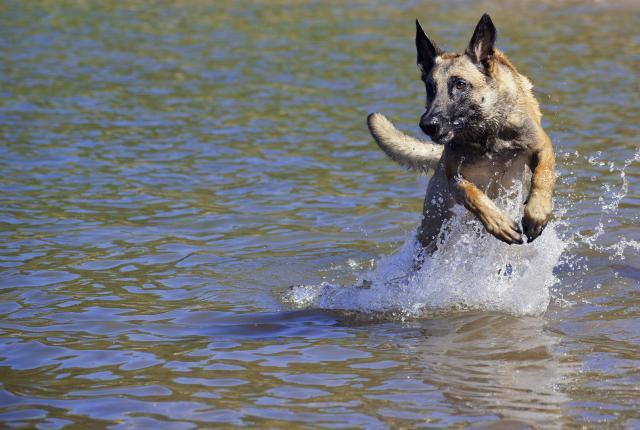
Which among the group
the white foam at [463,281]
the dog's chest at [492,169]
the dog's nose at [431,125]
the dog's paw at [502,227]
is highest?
the dog's nose at [431,125]

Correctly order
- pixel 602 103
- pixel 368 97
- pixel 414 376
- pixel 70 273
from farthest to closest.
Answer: pixel 368 97 → pixel 602 103 → pixel 70 273 → pixel 414 376

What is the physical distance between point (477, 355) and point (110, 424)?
7.63 feet

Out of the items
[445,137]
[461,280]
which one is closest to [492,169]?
[445,137]

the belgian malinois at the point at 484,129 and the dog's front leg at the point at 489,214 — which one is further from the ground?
the belgian malinois at the point at 484,129

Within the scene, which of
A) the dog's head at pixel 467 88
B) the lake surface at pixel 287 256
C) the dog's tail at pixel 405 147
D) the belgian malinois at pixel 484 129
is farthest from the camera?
the dog's tail at pixel 405 147

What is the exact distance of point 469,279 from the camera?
25.4 feet

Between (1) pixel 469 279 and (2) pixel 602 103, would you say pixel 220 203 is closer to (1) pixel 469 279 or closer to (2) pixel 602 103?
(1) pixel 469 279

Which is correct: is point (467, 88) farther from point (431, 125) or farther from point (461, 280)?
point (461, 280)

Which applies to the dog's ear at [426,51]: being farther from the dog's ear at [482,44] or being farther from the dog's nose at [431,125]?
the dog's nose at [431,125]

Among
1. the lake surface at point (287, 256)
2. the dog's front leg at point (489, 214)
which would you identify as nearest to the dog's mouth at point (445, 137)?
the dog's front leg at point (489, 214)

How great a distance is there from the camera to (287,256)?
936cm

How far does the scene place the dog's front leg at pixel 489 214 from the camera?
22.9 ft

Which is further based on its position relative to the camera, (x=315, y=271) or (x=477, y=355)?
(x=315, y=271)

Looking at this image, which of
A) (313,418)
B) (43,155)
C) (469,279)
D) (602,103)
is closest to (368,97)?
(602,103)
